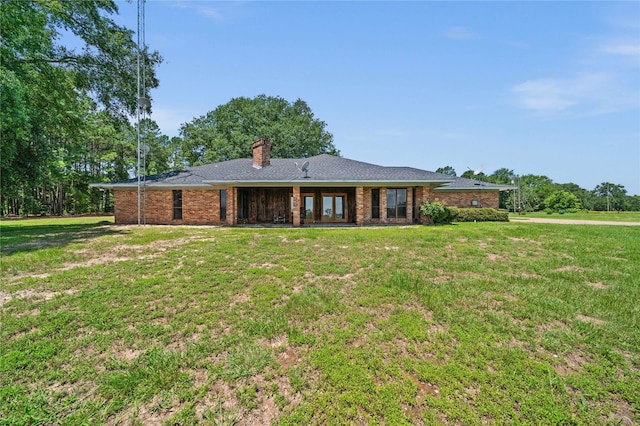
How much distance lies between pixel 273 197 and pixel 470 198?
1456cm

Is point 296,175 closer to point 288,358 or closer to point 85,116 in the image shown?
point 288,358

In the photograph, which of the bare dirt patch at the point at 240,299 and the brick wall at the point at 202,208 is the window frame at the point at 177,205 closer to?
the brick wall at the point at 202,208

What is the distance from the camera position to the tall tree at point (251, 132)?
30.5m

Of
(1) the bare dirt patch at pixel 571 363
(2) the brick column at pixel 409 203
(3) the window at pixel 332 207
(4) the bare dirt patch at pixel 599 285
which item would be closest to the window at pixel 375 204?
(2) the brick column at pixel 409 203

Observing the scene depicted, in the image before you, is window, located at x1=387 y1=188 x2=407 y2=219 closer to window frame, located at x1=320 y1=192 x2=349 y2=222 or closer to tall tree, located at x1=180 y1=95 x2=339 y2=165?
window frame, located at x1=320 y1=192 x2=349 y2=222

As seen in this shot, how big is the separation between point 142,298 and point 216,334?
5.98 ft

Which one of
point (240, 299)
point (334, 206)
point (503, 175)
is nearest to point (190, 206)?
point (334, 206)

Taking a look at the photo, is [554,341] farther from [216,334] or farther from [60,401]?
[60,401]

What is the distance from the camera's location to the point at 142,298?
4.62 metres

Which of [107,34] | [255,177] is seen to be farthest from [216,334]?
[107,34]

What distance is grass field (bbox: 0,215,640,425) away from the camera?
8.96ft

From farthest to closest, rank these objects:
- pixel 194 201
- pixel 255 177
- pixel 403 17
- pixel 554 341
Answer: pixel 194 201
pixel 255 177
pixel 403 17
pixel 554 341

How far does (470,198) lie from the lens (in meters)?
20.2

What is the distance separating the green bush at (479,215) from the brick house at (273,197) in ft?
9.31
